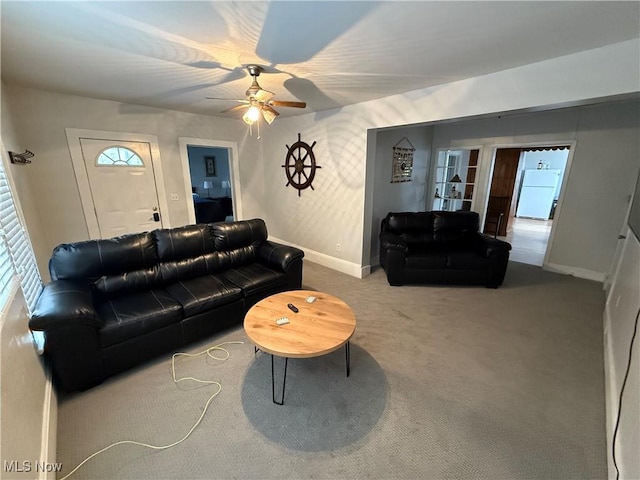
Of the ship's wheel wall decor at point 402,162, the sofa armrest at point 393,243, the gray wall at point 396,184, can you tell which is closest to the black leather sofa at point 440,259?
the sofa armrest at point 393,243

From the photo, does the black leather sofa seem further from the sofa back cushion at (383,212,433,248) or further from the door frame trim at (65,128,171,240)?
the door frame trim at (65,128,171,240)

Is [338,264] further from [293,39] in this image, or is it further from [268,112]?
[293,39]

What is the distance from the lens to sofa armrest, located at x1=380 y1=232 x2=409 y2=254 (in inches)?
142

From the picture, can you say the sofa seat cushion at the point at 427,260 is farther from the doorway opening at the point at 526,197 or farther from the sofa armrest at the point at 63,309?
the sofa armrest at the point at 63,309

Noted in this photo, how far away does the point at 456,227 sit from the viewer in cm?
410

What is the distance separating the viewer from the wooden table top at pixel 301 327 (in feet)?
5.54

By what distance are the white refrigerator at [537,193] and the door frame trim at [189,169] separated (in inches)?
343

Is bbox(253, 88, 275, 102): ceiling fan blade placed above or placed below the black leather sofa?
above

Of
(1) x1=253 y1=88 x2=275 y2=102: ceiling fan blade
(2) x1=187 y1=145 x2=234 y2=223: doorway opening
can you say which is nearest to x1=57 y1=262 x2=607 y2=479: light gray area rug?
(1) x1=253 y1=88 x2=275 y2=102: ceiling fan blade

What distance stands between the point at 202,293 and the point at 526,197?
986cm

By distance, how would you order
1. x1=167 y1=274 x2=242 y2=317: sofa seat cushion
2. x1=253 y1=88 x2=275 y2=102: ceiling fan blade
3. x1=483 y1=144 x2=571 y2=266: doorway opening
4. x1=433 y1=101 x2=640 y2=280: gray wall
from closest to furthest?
x1=253 y1=88 x2=275 y2=102: ceiling fan blade < x1=167 y1=274 x2=242 y2=317: sofa seat cushion < x1=433 y1=101 x2=640 y2=280: gray wall < x1=483 y1=144 x2=571 y2=266: doorway opening

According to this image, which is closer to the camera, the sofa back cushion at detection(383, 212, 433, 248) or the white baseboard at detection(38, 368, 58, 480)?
the white baseboard at detection(38, 368, 58, 480)

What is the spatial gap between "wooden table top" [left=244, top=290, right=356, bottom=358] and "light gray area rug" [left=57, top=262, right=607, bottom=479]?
0.47 m

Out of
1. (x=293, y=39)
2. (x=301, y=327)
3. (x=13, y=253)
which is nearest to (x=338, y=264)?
(x=301, y=327)
